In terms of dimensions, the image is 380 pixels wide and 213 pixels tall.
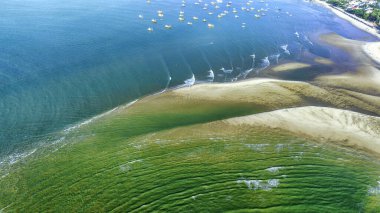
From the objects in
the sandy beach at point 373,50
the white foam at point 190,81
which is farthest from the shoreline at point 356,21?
the white foam at point 190,81

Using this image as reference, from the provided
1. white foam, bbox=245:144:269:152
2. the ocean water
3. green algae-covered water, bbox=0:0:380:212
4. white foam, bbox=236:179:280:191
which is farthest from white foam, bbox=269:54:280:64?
white foam, bbox=236:179:280:191

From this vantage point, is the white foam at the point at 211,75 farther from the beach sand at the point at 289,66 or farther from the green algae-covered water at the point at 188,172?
the green algae-covered water at the point at 188,172

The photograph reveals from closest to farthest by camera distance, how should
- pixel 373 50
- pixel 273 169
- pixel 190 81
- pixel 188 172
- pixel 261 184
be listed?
pixel 261 184
pixel 188 172
pixel 273 169
pixel 190 81
pixel 373 50

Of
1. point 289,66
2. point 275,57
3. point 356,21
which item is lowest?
point 289,66

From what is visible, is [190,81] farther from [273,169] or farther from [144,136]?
[273,169]

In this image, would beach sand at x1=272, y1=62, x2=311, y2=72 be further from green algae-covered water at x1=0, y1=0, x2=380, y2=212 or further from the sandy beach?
Answer: the sandy beach

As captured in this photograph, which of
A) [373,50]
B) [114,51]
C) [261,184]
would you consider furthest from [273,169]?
[373,50]

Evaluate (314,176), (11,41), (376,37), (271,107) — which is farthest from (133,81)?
(376,37)

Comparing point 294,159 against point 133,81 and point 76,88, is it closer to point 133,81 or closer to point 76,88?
point 133,81
